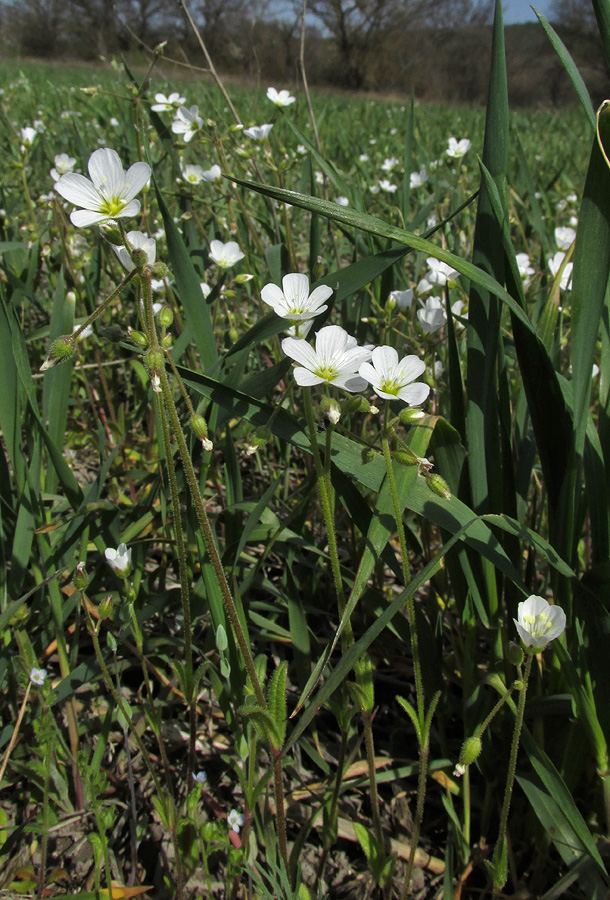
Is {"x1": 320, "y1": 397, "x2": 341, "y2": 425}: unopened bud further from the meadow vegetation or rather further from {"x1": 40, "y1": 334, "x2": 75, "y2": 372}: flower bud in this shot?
{"x1": 40, "y1": 334, "x2": 75, "y2": 372}: flower bud

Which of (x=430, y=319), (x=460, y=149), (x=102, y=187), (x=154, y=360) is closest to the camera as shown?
(x=154, y=360)

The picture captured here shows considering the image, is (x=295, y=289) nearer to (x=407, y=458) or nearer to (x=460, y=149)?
(x=407, y=458)

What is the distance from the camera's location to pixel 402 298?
1368 mm

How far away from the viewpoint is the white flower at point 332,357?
854mm

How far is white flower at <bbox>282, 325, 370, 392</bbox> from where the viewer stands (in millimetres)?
854

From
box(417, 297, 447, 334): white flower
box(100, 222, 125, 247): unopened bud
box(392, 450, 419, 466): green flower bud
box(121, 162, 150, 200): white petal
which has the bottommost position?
box(392, 450, 419, 466): green flower bud

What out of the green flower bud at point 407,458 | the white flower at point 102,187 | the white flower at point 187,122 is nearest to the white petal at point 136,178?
the white flower at point 102,187

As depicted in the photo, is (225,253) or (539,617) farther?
(225,253)

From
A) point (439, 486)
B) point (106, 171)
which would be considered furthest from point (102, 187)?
point (439, 486)

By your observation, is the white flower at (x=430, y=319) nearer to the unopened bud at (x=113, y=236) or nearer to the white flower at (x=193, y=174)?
the unopened bud at (x=113, y=236)

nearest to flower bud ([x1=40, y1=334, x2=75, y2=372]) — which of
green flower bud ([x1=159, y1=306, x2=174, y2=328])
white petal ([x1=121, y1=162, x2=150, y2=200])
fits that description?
green flower bud ([x1=159, y1=306, x2=174, y2=328])

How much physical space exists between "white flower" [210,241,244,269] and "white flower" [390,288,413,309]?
53 cm

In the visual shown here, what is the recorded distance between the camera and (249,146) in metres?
2.54

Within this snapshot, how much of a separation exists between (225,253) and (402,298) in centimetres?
60
